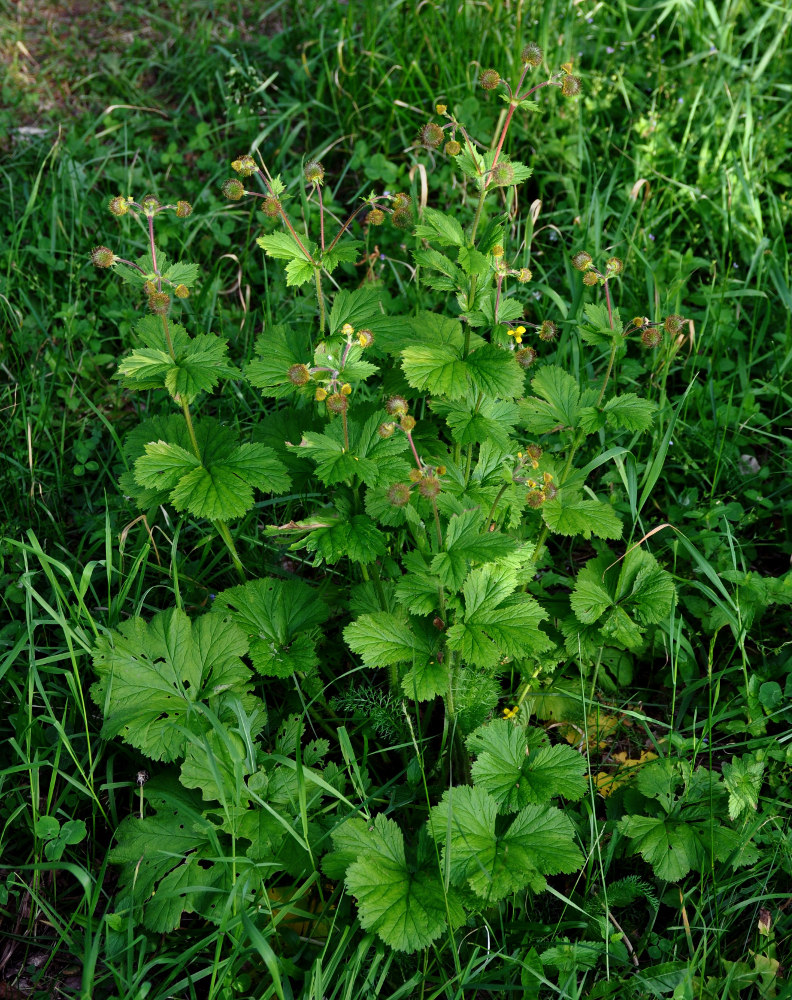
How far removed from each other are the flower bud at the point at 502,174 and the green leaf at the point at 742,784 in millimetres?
1426

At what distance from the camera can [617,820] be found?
215 cm

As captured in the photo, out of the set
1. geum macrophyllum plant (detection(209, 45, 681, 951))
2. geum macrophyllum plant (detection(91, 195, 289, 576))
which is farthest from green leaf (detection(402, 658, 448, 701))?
geum macrophyllum plant (detection(91, 195, 289, 576))

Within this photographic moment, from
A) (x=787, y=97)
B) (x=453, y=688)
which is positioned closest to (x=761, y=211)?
(x=787, y=97)

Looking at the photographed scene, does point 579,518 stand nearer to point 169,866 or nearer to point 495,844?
point 495,844

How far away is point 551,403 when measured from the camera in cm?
228

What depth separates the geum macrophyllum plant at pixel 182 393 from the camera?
1.92m

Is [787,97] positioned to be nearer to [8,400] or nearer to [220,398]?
[220,398]

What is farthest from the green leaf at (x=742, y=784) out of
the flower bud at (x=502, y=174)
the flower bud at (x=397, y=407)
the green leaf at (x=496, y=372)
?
the flower bud at (x=502, y=174)

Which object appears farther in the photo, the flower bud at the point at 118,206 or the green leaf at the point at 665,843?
the green leaf at the point at 665,843

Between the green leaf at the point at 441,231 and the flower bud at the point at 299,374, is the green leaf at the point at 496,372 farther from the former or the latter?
the flower bud at the point at 299,374

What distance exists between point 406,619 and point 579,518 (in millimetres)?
497

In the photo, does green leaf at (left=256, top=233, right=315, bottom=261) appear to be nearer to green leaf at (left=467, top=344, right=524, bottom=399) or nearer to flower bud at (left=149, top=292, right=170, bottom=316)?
flower bud at (left=149, top=292, right=170, bottom=316)

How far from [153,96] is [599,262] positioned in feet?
7.58

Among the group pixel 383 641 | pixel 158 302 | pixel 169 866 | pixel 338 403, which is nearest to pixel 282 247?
pixel 158 302
